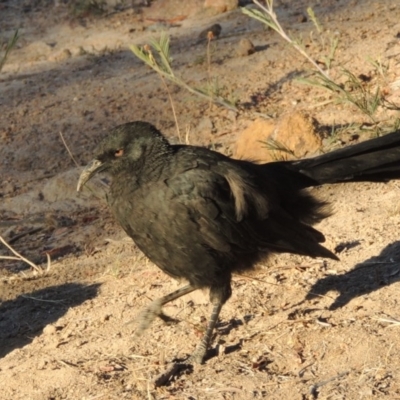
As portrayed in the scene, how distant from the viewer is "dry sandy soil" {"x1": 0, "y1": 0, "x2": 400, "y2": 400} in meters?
5.06

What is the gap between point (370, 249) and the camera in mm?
6188

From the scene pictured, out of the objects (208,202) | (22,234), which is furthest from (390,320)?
(22,234)

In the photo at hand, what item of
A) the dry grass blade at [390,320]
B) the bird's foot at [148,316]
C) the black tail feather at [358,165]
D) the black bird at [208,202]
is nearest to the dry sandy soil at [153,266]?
the dry grass blade at [390,320]

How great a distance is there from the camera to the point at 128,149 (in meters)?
5.41

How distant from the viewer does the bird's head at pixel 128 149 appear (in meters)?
5.37

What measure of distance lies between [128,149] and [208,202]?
1.91 feet

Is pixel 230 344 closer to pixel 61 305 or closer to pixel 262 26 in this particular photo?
pixel 61 305

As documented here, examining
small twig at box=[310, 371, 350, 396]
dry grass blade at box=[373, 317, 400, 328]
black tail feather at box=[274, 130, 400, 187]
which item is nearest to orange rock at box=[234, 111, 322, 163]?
black tail feather at box=[274, 130, 400, 187]

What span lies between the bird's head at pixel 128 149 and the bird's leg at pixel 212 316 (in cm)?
81

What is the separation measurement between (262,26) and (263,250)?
575 cm

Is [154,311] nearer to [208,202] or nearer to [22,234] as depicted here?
[208,202]

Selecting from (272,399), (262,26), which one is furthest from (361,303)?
(262,26)

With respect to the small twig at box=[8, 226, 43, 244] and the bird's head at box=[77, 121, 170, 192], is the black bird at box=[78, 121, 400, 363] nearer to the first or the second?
the bird's head at box=[77, 121, 170, 192]

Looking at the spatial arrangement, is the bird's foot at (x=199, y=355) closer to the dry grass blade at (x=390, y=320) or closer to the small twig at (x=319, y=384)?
the small twig at (x=319, y=384)
